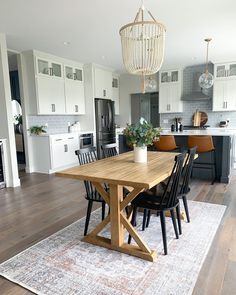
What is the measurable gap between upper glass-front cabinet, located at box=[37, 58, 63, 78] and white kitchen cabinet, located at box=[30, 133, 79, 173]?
1.48 m

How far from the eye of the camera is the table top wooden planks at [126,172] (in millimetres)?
1931

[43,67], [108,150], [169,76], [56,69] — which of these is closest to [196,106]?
[169,76]

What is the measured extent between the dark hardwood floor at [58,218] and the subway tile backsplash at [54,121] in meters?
1.48

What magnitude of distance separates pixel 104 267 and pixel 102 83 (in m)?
5.85

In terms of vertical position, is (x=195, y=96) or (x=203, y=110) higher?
(x=195, y=96)

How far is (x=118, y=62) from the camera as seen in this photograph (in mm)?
6621

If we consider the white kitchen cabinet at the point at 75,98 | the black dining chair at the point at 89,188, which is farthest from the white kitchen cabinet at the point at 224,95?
the black dining chair at the point at 89,188

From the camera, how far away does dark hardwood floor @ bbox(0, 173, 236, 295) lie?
1.87m

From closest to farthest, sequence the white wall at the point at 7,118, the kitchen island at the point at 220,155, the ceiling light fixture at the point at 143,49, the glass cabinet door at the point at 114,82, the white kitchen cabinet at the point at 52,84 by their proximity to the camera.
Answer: the ceiling light fixture at the point at 143,49 < the white wall at the point at 7,118 < the kitchen island at the point at 220,155 < the white kitchen cabinet at the point at 52,84 < the glass cabinet door at the point at 114,82

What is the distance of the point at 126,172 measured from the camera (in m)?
2.23

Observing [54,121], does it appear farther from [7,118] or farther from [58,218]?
[58,218]

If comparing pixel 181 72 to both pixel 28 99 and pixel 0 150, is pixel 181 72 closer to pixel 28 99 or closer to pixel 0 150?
pixel 28 99

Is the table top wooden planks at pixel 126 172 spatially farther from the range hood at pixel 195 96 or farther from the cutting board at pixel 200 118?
the cutting board at pixel 200 118

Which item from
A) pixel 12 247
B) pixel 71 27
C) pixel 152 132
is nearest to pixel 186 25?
pixel 71 27
